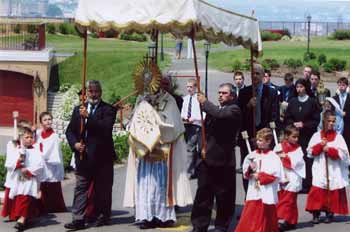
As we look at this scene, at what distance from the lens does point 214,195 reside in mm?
10102

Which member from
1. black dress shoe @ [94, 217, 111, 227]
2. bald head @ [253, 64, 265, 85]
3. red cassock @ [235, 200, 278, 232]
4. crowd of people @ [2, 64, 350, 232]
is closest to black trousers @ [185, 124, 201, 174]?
crowd of people @ [2, 64, 350, 232]

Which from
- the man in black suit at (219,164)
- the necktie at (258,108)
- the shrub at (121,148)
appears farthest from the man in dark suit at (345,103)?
the man in black suit at (219,164)

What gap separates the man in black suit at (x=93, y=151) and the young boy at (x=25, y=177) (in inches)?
19.8

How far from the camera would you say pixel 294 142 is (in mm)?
10883

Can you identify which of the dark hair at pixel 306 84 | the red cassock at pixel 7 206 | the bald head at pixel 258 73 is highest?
the bald head at pixel 258 73

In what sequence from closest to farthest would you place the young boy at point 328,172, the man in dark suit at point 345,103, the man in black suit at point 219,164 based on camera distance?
the man in black suit at point 219,164 → the young boy at point 328,172 → the man in dark suit at point 345,103

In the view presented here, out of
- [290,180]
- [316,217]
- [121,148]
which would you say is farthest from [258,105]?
[121,148]

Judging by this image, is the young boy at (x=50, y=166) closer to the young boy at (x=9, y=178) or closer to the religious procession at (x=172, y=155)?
the religious procession at (x=172, y=155)

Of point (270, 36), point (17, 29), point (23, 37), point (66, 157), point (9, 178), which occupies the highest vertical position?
point (270, 36)

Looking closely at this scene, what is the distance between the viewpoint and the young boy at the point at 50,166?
441 inches

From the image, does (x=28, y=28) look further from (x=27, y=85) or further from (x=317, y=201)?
(x=317, y=201)

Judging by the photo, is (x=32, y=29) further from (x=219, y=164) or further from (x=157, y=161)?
(x=219, y=164)

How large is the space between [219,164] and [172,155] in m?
0.82

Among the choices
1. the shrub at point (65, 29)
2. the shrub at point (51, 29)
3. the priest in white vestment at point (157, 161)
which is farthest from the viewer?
the shrub at point (51, 29)
